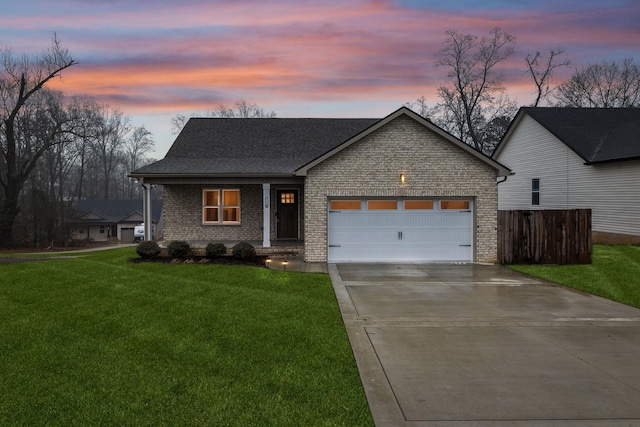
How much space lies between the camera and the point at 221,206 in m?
18.5

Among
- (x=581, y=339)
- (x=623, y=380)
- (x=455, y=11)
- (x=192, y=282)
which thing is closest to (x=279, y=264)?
(x=192, y=282)

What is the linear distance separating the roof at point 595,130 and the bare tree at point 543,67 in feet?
51.9

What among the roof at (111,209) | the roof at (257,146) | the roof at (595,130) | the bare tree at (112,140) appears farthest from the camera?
the bare tree at (112,140)

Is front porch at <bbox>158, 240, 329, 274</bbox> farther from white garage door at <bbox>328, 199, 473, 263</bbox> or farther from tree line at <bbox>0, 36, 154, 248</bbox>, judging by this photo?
tree line at <bbox>0, 36, 154, 248</bbox>

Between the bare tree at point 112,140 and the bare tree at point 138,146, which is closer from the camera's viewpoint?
the bare tree at point 112,140

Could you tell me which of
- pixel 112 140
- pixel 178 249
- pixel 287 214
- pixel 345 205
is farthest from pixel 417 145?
pixel 112 140

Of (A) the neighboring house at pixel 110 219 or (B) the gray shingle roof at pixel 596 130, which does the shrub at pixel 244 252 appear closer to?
(B) the gray shingle roof at pixel 596 130

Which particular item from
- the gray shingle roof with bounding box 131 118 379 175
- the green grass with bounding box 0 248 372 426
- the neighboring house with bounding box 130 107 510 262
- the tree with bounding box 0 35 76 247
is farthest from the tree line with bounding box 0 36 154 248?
the green grass with bounding box 0 248 372 426

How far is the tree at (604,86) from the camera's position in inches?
1554

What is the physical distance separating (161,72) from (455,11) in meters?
16.4

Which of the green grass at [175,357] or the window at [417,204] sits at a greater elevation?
the window at [417,204]

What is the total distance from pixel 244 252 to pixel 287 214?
430 centimetres

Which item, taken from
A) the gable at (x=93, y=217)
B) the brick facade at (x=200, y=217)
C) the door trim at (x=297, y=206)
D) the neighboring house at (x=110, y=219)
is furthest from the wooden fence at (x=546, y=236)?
the gable at (x=93, y=217)

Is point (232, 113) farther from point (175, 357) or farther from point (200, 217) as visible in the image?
point (175, 357)
